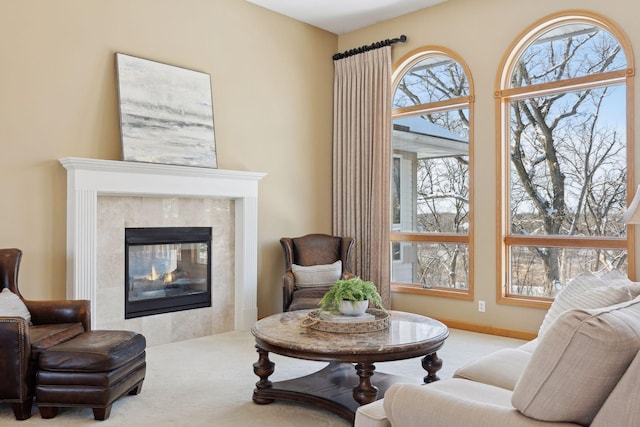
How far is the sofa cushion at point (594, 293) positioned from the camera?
243 centimetres

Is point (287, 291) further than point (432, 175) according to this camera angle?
A: No

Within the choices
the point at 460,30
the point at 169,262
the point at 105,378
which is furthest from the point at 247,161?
the point at 105,378

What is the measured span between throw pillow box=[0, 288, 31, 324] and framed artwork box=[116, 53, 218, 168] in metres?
1.49

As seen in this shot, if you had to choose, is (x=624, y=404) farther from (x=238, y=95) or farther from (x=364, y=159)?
(x=364, y=159)

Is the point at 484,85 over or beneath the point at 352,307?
over

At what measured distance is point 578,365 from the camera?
1.47m

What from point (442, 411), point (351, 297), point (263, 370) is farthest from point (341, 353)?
point (442, 411)

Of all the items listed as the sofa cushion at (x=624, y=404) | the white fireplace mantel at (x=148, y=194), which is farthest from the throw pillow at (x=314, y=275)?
the sofa cushion at (x=624, y=404)

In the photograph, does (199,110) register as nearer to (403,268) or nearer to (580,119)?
(403,268)

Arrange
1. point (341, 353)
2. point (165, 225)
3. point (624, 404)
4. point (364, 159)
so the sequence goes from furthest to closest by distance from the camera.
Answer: point (364, 159) → point (165, 225) → point (341, 353) → point (624, 404)

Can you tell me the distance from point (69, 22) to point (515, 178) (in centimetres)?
417

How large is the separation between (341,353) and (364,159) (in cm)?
366

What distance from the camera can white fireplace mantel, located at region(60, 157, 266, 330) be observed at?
13.8ft

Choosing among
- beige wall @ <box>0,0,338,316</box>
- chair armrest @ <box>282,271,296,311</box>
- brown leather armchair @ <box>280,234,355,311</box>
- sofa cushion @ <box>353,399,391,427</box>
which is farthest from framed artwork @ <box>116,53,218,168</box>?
sofa cushion @ <box>353,399,391,427</box>
